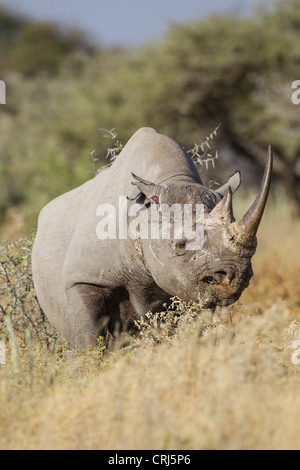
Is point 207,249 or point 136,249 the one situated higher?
point 136,249

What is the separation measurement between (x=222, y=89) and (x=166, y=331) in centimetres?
1770

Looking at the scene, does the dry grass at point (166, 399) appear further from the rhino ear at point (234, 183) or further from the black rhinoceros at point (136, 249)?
the rhino ear at point (234, 183)

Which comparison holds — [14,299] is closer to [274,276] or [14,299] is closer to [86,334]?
[86,334]

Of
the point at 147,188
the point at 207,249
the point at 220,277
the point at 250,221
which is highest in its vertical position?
the point at 147,188

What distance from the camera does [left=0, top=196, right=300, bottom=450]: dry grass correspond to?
389 centimetres

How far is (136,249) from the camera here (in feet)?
18.9

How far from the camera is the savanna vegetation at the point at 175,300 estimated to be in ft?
13.3

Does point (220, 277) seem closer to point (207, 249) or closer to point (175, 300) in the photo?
point (207, 249)

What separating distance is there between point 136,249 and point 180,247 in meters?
0.55

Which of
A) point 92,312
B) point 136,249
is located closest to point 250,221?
point 136,249

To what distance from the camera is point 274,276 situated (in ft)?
35.2

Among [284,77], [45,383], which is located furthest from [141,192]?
[284,77]

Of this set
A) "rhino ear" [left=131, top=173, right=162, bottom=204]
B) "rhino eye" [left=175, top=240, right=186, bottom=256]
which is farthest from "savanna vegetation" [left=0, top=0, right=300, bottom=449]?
"rhino ear" [left=131, top=173, right=162, bottom=204]

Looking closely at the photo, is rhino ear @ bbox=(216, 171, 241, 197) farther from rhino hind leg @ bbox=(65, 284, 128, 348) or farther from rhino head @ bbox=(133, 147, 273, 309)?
rhino hind leg @ bbox=(65, 284, 128, 348)
